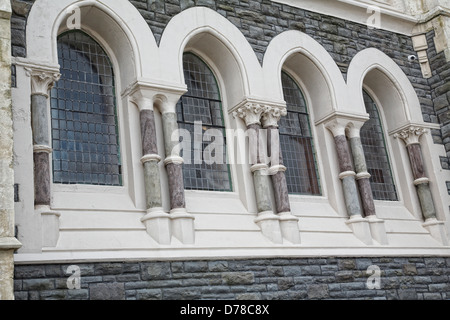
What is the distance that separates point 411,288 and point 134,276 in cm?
430

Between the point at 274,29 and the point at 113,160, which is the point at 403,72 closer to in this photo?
the point at 274,29

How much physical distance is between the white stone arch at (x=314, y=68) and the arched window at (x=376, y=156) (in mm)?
1111

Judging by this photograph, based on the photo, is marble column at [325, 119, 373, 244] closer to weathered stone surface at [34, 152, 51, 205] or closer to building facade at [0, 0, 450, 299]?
building facade at [0, 0, 450, 299]

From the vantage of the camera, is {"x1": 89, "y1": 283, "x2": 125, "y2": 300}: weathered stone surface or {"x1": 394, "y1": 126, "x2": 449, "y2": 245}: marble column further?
{"x1": 394, "y1": 126, "x2": 449, "y2": 245}: marble column

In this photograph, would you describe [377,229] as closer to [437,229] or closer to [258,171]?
[437,229]

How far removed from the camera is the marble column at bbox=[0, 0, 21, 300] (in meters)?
5.13

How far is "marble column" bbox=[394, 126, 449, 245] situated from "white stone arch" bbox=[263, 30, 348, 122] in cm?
148

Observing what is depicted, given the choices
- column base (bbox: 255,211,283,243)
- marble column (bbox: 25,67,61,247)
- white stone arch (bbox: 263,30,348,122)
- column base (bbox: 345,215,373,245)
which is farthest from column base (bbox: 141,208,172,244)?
white stone arch (bbox: 263,30,348,122)

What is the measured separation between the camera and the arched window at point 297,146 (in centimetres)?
903

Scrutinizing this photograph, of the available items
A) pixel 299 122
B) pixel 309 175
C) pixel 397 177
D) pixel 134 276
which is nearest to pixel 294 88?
pixel 299 122

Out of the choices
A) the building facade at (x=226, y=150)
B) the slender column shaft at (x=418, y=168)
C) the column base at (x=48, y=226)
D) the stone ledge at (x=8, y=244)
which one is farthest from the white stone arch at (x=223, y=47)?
the stone ledge at (x=8, y=244)

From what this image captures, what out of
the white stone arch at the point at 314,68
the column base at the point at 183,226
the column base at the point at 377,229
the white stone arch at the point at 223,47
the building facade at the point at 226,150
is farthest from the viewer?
the white stone arch at the point at 314,68

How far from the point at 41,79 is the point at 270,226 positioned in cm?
338

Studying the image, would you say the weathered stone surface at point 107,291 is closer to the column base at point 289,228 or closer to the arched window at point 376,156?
the column base at point 289,228
